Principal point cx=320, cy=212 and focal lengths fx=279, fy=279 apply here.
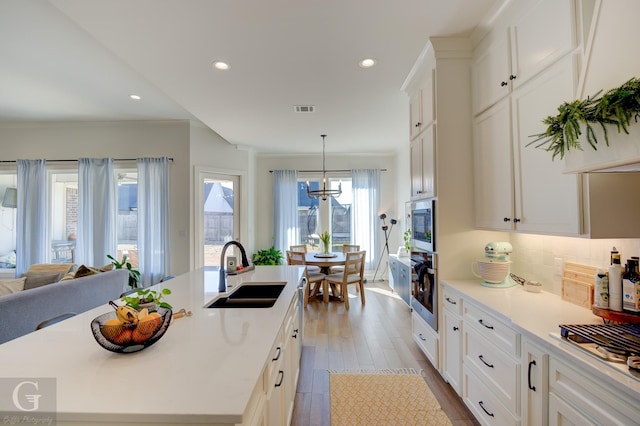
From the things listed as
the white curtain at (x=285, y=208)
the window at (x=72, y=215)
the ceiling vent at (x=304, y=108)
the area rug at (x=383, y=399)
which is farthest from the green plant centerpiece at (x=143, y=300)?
the white curtain at (x=285, y=208)

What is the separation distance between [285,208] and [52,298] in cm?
401

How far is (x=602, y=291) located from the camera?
1353 millimetres

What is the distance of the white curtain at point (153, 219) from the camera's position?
4.70 m

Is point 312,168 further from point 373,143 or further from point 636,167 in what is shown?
point 636,167

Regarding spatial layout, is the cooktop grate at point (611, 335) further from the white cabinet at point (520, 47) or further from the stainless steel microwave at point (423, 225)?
the white cabinet at point (520, 47)

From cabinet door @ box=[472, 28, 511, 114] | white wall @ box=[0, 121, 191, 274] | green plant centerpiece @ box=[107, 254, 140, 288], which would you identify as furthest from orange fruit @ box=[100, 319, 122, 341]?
white wall @ box=[0, 121, 191, 274]

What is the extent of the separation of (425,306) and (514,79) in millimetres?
1900

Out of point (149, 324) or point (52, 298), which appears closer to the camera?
point (149, 324)

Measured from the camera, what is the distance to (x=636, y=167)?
112cm

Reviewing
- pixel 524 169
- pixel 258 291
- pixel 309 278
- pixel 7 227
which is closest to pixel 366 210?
pixel 309 278

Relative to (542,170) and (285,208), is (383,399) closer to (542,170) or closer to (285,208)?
(542,170)

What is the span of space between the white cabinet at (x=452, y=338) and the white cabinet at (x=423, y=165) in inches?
34.1

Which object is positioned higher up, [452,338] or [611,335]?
[611,335]

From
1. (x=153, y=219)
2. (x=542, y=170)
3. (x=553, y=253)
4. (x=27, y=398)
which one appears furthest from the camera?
(x=153, y=219)
